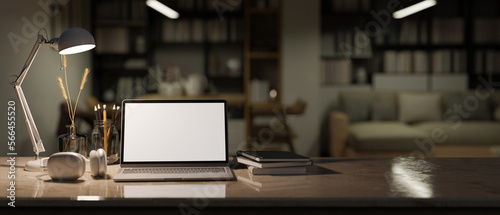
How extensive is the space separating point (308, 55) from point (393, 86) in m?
1.13

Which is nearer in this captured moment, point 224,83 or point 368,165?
point 368,165

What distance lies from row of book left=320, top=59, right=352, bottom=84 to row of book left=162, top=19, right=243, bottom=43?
1120mm

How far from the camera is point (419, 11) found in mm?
6141

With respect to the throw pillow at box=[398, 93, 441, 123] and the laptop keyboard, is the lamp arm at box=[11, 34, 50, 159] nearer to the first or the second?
the laptop keyboard

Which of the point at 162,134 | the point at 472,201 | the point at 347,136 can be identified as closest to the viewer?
the point at 472,201

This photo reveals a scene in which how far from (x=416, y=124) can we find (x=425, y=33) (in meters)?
1.18

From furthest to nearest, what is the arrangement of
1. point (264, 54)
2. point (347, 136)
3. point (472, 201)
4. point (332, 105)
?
point (332, 105), point (264, 54), point (347, 136), point (472, 201)

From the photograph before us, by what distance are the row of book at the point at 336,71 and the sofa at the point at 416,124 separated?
225 mm

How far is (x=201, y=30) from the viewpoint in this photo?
608cm

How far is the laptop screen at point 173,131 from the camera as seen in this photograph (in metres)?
1.65

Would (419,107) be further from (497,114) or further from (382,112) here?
(497,114)

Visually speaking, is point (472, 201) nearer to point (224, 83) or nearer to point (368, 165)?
point (368, 165)

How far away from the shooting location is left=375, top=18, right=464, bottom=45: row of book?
237 inches

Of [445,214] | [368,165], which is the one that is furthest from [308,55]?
[445,214]
